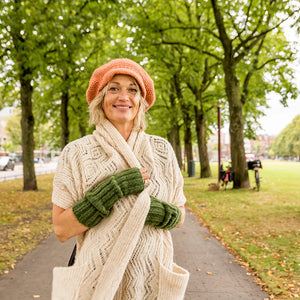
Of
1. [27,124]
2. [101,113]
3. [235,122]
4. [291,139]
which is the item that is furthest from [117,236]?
[291,139]

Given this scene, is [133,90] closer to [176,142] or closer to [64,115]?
[64,115]

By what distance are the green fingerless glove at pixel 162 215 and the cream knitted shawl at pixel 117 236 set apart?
0.06 meters

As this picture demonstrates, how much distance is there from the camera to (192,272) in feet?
16.9

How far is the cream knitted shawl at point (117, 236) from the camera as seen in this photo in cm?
166

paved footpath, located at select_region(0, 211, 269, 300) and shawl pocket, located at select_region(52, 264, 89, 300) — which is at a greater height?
shawl pocket, located at select_region(52, 264, 89, 300)

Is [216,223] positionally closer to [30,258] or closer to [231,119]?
[30,258]


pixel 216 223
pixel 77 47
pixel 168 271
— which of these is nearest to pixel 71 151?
pixel 168 271

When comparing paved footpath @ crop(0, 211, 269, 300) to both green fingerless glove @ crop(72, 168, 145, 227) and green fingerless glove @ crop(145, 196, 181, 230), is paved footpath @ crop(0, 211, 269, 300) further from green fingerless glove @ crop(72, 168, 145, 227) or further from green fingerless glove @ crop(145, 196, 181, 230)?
green fingerless glove @ crop(72, 168, 145, 227)

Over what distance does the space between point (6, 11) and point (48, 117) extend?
16390 mm

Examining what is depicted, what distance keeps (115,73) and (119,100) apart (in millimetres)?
149

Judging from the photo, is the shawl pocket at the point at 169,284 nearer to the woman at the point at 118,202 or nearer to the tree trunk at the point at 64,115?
the woman at the point at 118,202

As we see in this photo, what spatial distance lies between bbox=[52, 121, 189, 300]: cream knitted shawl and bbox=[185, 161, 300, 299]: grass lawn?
3.20m

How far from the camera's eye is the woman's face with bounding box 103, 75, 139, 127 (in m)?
1.90

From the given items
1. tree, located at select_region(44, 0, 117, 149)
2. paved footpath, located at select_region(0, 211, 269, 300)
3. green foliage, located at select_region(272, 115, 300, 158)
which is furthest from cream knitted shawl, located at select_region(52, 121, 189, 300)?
green foliage, located at select_region(272, 115, 300, 158)
